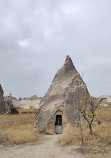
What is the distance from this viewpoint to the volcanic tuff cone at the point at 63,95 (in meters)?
12.1

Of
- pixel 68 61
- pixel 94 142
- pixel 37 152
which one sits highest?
pixel 68 61

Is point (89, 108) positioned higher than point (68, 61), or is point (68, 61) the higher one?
point (68, 61)

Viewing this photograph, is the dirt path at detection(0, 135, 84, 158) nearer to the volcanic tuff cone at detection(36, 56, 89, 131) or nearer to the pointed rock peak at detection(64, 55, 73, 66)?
the volcanic tuff cone at detection(36, 56, 89, 131)

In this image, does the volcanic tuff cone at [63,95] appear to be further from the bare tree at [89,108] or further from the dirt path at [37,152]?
the dirt path at [37,152]

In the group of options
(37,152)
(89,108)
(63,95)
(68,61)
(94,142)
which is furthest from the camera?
(68,61)

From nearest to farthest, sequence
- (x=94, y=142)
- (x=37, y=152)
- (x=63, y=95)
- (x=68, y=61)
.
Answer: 1. (x=37, y=152)
2. (x=94, y=142)
3. (x=63, y=95)
4. (x=68, y=61)

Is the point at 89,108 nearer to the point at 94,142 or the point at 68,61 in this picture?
the point at 94,142

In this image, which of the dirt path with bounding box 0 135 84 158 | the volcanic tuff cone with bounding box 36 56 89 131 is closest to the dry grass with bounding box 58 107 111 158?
the dirt path with bounding box 0 135 84 158

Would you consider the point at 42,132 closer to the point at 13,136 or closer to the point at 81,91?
the point at 13,136

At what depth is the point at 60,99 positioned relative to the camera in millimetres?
12711

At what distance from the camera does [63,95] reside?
42.0ft

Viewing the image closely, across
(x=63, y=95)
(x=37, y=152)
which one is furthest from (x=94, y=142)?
(x=63, y=95)

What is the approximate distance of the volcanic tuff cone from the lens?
39.7 feet

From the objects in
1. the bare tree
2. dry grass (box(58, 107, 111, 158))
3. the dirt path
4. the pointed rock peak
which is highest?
the pointed rock peak
